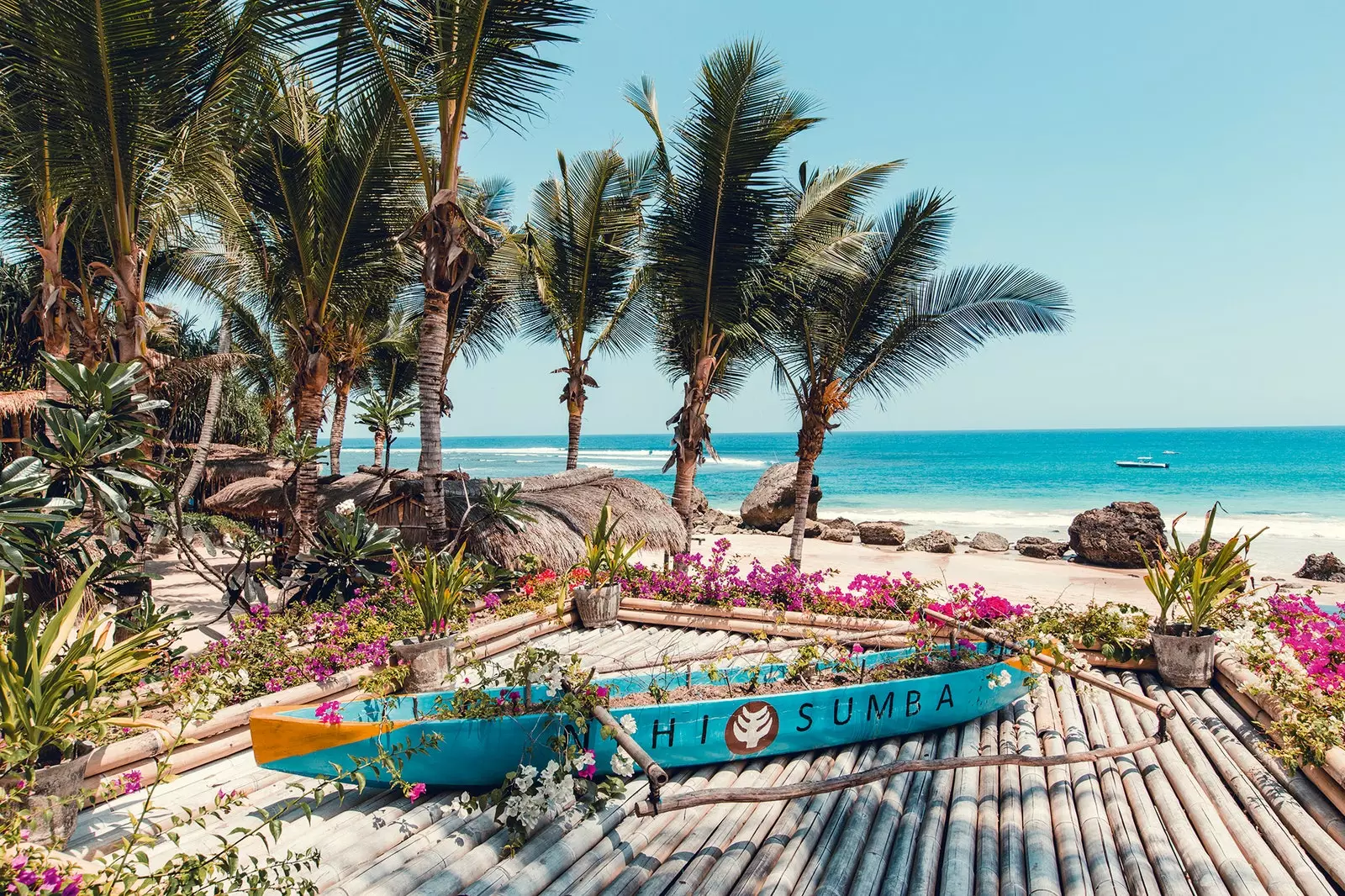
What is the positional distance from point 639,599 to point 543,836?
12.6 ft

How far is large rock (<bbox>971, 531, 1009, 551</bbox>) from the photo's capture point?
2136 centimetres

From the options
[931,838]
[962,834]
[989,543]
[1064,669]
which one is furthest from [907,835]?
[989,543]

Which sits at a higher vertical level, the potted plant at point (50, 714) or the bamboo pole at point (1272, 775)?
the potted plant at point (50, 714)

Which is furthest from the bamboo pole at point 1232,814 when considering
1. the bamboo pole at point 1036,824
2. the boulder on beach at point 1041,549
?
the boulder on beach at point 1041,549

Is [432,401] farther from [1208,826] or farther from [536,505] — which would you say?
[1208,826]

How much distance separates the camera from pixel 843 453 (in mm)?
80062

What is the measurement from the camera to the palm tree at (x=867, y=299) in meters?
9.21

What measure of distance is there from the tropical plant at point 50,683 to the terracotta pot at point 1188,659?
631cm

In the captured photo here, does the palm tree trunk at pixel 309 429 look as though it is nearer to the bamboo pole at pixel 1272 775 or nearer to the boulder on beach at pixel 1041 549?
the bamboo pole at pixel 1272 775

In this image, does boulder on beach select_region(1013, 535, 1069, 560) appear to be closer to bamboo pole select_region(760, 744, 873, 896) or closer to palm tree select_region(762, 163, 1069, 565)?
palm tree select_region(762, 163, 1069, 565)

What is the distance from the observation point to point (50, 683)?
2.80m

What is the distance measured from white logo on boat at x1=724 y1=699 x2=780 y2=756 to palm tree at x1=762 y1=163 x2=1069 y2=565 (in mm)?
5560

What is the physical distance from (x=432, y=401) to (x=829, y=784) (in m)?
5.16

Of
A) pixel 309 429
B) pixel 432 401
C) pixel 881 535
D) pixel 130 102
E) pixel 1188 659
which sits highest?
pixel 130 102
